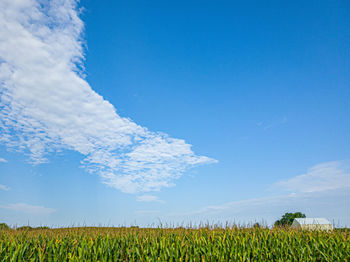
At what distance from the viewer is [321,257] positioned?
33.9 ft

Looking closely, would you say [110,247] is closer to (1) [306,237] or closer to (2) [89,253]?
(2) [89,253]

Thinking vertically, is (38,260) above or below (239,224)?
below

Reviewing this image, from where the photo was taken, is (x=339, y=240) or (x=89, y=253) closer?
(x=89, y=253)

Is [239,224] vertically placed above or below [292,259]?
above

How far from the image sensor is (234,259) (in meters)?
9.44

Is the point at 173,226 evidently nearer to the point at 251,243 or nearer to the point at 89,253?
the point at 251,243

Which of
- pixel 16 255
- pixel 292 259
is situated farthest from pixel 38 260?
pixel 292 259

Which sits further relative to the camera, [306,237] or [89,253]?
[306,237]

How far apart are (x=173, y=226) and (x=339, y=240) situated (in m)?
7.53

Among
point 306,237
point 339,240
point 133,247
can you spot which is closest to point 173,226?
point 133,247

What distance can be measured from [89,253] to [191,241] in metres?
3.83

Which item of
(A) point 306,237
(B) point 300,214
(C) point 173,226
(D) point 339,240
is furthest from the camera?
(B) point 300,214

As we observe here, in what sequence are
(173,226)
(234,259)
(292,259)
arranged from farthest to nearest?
(173,226) → (292,259) → (234,259)

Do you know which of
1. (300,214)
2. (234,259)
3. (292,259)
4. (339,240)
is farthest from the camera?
(300,214)
